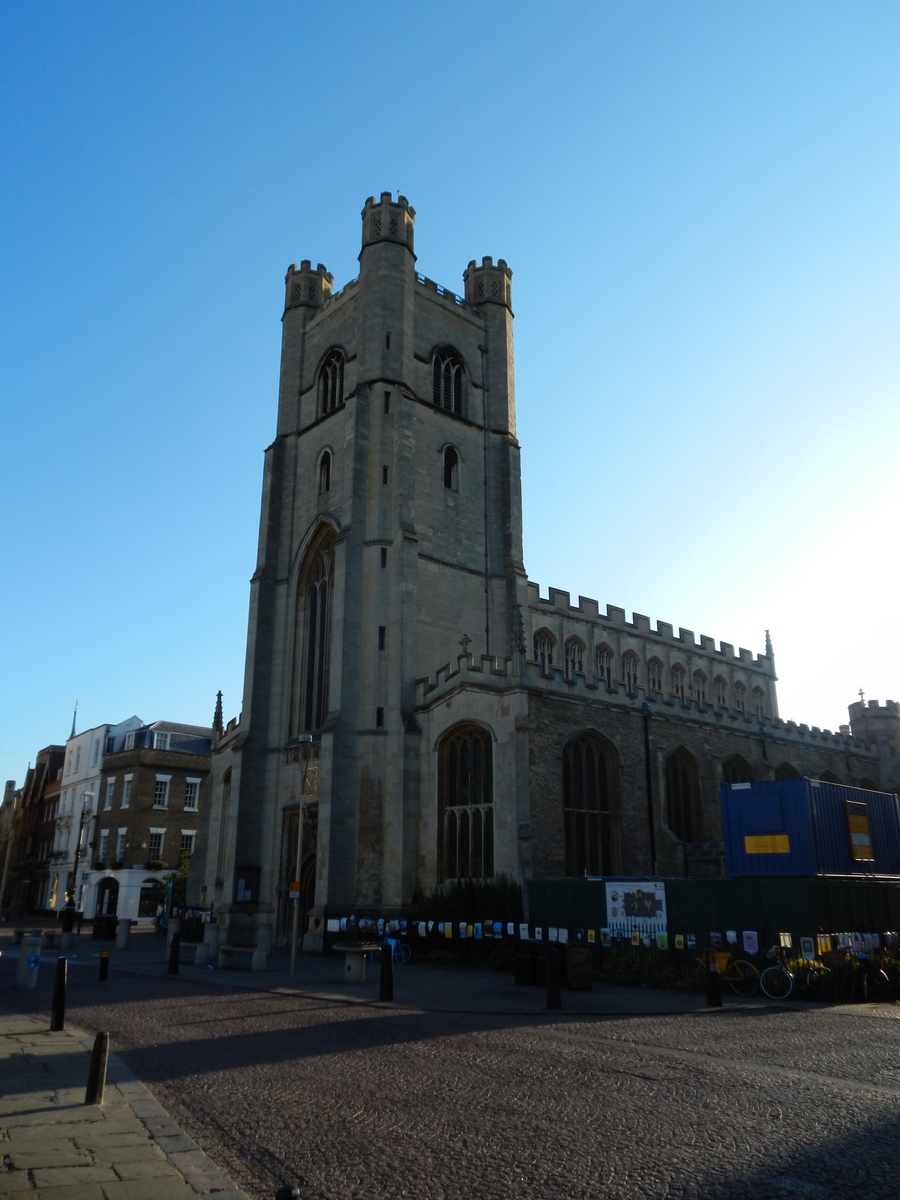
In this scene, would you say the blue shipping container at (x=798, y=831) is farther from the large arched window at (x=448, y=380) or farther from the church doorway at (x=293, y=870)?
the large arched window at (x=448, y=380)

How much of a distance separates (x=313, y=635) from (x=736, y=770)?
58.5 feet

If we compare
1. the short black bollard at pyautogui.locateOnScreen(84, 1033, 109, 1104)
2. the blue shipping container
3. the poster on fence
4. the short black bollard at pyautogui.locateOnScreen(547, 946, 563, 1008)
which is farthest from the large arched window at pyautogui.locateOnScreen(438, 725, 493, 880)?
the short black bollard at pyautogui.locateOnScreen(84, 1033, 109, 1104)

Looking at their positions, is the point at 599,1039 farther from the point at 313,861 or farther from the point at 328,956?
the point at 313,861

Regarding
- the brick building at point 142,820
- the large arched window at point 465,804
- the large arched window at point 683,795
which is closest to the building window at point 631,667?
the large arched window at point 683,795

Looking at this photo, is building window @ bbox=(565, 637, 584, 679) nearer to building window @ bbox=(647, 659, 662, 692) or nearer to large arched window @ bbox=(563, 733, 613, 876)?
building window @ bbox=(647, 659, 662, 692)

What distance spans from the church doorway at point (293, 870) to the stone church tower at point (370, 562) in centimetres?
14

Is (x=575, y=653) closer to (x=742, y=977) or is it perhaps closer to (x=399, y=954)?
(x=399, y=954)

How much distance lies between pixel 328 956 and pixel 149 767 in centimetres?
2931

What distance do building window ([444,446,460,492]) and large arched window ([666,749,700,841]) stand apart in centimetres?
1419

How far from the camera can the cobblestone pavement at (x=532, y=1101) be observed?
6.24 meters

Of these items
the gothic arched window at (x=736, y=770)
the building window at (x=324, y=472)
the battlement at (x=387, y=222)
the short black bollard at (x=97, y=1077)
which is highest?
the battlement at (x=387, y=222)

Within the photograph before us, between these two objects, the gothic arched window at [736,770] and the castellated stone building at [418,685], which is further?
the gothic arched window at [736,770]

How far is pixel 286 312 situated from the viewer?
1751 inches

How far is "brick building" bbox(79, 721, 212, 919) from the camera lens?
5212cm
